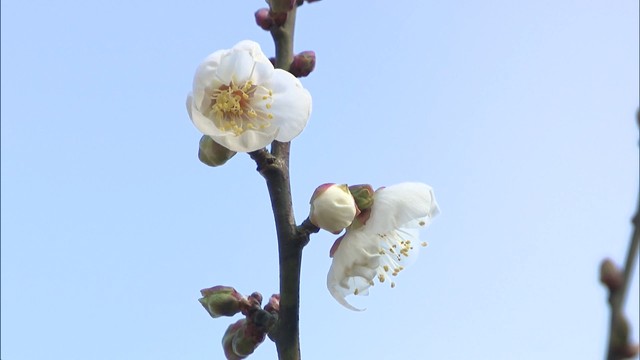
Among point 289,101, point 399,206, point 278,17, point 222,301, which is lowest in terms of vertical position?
point 222,301

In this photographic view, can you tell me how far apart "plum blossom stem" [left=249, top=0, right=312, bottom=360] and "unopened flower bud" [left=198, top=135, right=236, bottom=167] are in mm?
124

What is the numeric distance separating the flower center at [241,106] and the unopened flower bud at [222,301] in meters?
0.37

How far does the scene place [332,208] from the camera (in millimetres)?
1634

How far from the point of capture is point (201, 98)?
190 cm

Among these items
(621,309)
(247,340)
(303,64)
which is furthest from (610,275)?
(303,64)

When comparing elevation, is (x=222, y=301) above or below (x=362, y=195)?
below

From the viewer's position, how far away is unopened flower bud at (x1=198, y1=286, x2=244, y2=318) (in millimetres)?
1697

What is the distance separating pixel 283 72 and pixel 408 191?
40cm

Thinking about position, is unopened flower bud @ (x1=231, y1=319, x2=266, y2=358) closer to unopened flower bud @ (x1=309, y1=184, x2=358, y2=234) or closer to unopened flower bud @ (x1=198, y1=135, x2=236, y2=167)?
unopened flower bud @ (x1=309, y1=184, x2=358, y2=234)

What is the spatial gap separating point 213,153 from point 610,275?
3.64 ft

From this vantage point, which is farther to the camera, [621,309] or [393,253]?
[393,253]

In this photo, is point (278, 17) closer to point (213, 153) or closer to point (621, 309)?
point (213, 153)

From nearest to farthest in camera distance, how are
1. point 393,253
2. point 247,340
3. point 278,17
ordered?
point 247,340, point 278,17, point 393,253

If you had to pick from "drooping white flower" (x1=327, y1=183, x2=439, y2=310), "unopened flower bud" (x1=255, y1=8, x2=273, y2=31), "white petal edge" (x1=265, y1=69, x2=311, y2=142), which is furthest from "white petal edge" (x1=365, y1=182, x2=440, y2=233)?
"unopened flower bud" (x1=255, y1=8, x2=273, y2=31)
